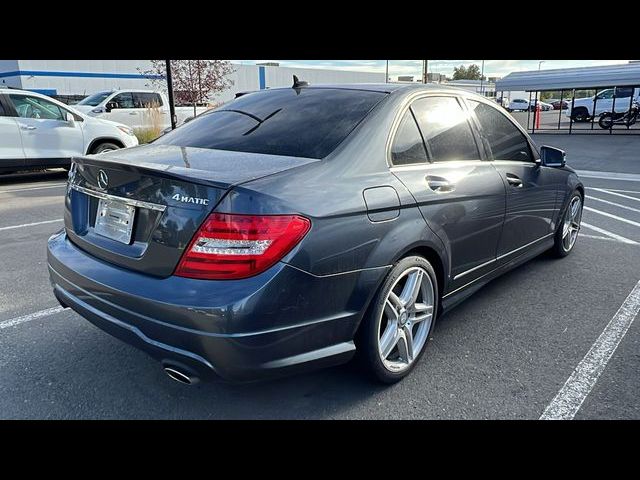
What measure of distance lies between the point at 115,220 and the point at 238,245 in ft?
2.57

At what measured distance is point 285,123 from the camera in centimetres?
299

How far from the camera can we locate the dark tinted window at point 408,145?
286 cm

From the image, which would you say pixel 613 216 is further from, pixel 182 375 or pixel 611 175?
pixel 182 375

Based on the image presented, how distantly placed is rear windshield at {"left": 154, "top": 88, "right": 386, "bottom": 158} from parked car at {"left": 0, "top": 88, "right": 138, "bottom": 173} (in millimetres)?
7225

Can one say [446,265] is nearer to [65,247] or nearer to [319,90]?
[319,90]

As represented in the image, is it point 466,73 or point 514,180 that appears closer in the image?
point 514,180

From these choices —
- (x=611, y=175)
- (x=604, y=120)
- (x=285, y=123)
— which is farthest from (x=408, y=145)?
(x=604, y=120)

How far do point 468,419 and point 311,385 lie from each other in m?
0.86

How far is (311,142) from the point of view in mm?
2719

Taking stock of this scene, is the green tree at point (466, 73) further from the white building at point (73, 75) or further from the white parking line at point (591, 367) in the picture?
the white parking line at point (591, 367)

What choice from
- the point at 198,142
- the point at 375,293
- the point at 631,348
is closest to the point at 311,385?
the point at 375,293

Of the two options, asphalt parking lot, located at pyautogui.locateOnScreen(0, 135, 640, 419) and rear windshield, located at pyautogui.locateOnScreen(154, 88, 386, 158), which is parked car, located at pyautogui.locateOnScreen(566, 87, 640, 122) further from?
rear windshield, located at pyautogui.locateOnScreen(154, 88, 386, 158)

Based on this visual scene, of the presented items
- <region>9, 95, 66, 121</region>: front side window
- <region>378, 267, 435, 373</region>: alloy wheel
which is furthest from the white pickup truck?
<region>378, 267, 435, 373</region>: alloy wheel

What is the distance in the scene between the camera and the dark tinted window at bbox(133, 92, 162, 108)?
630 inches
